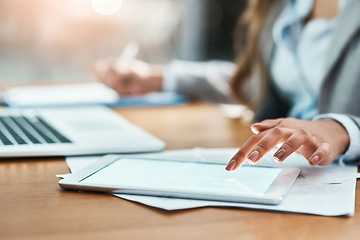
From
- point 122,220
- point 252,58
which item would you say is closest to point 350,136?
point 122,220

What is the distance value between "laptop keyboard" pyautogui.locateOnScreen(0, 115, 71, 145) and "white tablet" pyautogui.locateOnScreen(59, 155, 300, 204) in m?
0.17

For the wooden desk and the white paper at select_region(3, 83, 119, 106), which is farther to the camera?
the white paper at select_region(3, 83, 119, 106)

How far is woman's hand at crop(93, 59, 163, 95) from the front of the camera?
138cm

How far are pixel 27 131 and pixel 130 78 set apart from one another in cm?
58

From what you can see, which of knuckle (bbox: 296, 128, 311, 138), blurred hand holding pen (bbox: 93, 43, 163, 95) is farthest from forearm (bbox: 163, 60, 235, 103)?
knuckle (bbox: 296, 128, 311, 138)

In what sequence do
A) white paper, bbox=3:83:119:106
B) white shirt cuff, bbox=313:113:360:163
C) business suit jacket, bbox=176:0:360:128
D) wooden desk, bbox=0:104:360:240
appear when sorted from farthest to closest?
1. white paper, bbox=3:83:119:106
2. business suit jacket, bbox=176:0:360:128
3. white shirt cuff, bbox=313:113:360:163
4. wooden desk, bbox=0:104:360:240

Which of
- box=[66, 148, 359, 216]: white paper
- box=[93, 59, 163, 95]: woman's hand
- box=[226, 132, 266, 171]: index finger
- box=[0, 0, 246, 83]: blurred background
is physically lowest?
box=[66, 148, 359, 216]: white paper

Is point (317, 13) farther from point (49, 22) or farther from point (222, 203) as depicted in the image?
point (49, 22)

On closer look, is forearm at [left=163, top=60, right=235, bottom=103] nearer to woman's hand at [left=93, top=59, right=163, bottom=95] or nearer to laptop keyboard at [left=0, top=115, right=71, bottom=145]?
woman's hand at [left=93, top=59, right=163, bottom=95]

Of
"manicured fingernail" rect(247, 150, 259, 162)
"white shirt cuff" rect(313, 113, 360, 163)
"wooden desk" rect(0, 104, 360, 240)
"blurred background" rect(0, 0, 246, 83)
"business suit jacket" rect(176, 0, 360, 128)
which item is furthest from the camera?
"blurred background" rect(0, 0, 246, 83)

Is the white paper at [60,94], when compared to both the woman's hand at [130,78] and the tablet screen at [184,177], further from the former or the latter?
the tablet screen at [184,177]

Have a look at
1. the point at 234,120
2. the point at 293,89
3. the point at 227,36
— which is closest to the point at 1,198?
the point at 234,120

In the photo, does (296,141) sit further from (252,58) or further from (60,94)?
(60,94)

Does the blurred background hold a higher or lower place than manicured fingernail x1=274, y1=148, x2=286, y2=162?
higher
